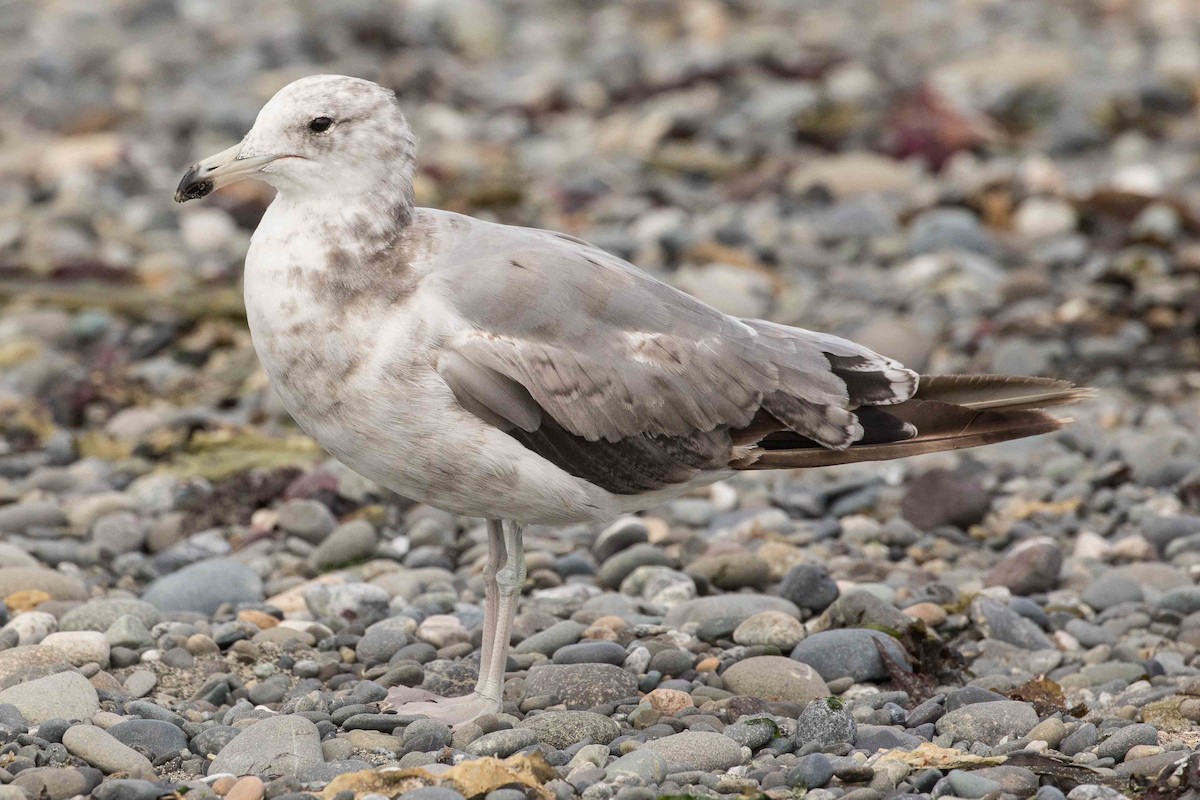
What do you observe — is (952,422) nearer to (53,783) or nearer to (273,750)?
(273,750)

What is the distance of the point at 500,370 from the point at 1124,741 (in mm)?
2254

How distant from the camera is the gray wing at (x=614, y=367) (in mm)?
5180

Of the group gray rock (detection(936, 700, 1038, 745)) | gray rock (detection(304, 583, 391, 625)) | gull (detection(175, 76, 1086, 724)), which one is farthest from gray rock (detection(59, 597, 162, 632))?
gray rock (detection(936, 700, 1038, 745))

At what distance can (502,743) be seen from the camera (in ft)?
16.7

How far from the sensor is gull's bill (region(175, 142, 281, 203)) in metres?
5.25

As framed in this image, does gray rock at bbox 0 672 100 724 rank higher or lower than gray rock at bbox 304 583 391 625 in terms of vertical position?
higher

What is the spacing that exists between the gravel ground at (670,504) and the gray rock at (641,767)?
12 mm

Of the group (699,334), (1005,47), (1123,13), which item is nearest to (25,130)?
(1005,47)

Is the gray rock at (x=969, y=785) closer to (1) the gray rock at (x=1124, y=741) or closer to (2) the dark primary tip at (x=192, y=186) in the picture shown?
(1) the gray rock at (x=1124, y=741)

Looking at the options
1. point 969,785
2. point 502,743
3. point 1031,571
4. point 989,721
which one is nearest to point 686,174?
point 1031,571

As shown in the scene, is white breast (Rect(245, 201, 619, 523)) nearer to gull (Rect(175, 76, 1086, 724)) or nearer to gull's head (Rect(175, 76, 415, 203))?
gull (Rect(175, 76, 1086, 724))

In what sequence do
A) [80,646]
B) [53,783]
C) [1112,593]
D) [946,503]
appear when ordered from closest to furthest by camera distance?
[53,783], [80,646], [1112,593], [946,503]

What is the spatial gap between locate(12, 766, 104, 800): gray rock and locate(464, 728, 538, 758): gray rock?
114 centimetres

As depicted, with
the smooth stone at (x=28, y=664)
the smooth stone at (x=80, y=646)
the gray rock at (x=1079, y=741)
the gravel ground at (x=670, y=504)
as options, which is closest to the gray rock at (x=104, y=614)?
the gravel ground at (x=670, y=504)
